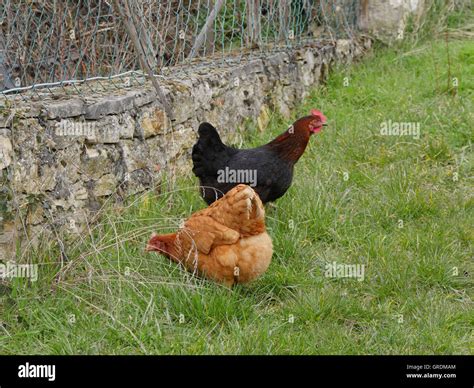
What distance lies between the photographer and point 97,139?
5.31m

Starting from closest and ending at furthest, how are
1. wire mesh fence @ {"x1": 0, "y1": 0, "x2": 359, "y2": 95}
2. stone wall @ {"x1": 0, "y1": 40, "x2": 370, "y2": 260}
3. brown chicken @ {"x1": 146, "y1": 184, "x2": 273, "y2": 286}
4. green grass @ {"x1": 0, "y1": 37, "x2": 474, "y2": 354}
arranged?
green grass @ {"x1": 0, "y1": 37, "x2": 474, "y2": 354}
brown chicken @ {"x1": 146, "y1": 184, "x2": 273, "y2": 286}
stone wall @ {"x1": 0, "y1": 40, "x2": 370, "y2": 260}
wire mesh fence @ {"x1": 0, "y1": 0, "x2": 359, "y2": 95}

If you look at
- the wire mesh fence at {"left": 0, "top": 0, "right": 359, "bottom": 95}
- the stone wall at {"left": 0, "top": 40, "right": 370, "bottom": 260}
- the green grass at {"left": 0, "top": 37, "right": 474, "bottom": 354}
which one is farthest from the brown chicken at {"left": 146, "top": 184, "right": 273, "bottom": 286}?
the wire mesh fence at {"left": 0, "top": 0, "right": 359, "bottom": 95}

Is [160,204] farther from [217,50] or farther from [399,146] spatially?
[217,50]

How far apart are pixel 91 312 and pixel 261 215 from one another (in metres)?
1.10

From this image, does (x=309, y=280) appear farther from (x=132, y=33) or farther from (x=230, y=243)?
(x=132, y=33)

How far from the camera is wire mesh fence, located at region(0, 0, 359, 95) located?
5883 millimetres

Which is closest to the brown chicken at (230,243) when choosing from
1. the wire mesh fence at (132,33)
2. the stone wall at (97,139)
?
the stone wall at (97,139)

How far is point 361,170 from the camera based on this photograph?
6.38m

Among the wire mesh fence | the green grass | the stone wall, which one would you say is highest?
the wire mesh fence

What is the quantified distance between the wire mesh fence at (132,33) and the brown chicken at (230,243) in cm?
146

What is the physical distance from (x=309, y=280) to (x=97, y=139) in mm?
1673

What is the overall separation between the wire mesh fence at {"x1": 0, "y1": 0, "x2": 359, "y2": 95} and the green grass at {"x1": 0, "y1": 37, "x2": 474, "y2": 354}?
3.91 ft

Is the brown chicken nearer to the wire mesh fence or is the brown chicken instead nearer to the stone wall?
the stone wall

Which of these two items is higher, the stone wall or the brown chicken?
the stone wall
